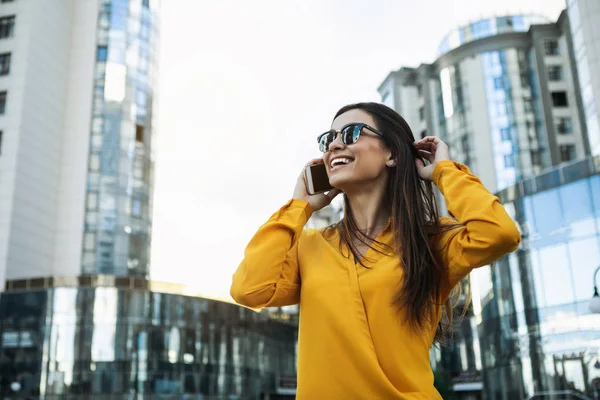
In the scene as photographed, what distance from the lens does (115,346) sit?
3897 cm

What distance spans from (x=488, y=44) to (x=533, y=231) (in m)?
33.7

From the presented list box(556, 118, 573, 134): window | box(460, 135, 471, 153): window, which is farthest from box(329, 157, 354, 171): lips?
box(556, 118, 573, 134): window

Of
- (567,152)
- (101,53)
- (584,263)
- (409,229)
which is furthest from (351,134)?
(567,152)

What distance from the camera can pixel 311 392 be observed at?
233 cm

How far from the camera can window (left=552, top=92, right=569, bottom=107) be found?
5450 cm

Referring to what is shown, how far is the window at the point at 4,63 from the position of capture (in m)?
46.2

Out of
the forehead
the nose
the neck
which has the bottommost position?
the neck

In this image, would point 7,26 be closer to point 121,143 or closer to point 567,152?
point 121,143

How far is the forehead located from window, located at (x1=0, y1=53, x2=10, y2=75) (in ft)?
159

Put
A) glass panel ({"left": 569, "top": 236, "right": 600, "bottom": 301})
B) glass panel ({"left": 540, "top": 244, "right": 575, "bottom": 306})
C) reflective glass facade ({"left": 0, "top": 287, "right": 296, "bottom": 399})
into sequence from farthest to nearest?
reflective glass facade ({"left": 0, "top": 287, "right": 296, "bottom": 399}), glass panel ({"left": 540, "top": 244, "right": 575, "bottom": 306}), glass panel ({"left": 569, "top": 236, "right": 600, "bottom": 301})

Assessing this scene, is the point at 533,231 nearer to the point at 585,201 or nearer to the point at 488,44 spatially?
the point at 585,201

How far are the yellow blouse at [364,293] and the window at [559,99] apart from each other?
2209 inches

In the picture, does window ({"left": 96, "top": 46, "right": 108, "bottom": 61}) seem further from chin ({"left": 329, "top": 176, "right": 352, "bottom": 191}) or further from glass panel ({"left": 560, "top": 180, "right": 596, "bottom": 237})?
chin ({"left": 329, "top": 176, "right": 352, "bottom": 191})

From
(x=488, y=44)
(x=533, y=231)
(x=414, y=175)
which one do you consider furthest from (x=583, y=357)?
(x=488, y=44)
